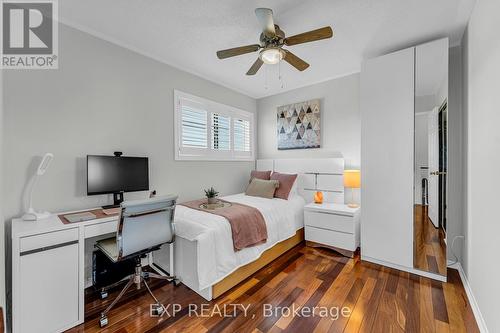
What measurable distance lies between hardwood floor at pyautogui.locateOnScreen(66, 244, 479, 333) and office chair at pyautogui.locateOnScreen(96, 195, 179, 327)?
166mm

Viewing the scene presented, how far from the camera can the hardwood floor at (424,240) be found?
236 cm

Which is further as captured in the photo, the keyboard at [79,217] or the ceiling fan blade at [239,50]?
the ceiling fan blade at [239,50]

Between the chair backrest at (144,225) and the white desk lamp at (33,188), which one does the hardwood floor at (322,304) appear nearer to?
the chair backrest at (144,225)

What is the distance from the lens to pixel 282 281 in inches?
90.7

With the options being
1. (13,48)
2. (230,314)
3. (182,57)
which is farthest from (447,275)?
(13,48)

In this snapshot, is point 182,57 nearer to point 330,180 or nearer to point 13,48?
point 13,48

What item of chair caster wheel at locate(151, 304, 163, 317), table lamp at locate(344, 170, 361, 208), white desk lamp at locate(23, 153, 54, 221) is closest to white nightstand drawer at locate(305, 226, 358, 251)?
table lamp at locate(344, 170, 361, 208)

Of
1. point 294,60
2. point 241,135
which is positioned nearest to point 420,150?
point 294,60

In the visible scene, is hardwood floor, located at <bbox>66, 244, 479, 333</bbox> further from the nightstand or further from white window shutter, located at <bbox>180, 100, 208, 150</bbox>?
white window shutter, located at <bbox>180, 100, 208, 150</bbox>

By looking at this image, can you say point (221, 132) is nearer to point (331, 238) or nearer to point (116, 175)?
point (116, 175)

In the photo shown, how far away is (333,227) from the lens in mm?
2955

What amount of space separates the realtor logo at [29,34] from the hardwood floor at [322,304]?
2.31m

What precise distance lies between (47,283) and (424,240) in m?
3.50

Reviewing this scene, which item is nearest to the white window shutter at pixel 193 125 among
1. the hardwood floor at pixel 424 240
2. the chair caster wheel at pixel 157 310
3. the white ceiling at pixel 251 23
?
the white ceiling at pixel 251 23
